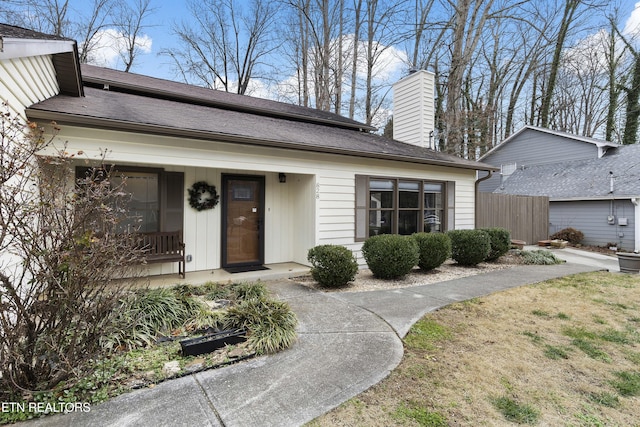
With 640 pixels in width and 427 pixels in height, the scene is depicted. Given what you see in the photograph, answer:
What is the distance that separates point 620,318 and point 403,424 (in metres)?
4.29

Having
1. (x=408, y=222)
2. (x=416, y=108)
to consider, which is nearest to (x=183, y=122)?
(x=408, y=222)

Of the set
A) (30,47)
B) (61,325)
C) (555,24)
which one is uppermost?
(555,24)

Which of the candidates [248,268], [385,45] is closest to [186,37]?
[385,45]

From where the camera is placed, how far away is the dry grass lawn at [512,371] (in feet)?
7.80

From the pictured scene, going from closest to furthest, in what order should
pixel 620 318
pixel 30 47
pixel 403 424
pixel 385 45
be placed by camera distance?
pixel 403 424 < pixel 30 47 < pixel 620 318 < pixel 385 45

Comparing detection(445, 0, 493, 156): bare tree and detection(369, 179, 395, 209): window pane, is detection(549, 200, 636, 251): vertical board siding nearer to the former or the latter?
detection(445, 0, 493, 156): bare tree

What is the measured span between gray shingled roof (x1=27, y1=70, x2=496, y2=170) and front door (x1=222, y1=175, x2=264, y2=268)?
1.20 m

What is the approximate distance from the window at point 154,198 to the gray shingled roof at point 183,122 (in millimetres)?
1074

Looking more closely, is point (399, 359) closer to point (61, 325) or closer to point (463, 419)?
point (463, 419)

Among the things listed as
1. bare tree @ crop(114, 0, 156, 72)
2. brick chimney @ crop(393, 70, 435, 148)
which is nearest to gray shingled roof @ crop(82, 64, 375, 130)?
brick chimney @ crop(393, 70, 435, 148)

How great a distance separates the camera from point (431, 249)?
6.96 metres

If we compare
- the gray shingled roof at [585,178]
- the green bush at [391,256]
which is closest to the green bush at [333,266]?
the green bush at [391,256]

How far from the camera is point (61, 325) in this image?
2477 mm

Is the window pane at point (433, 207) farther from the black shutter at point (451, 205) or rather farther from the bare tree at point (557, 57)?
the bare tree at point (557, 57)
